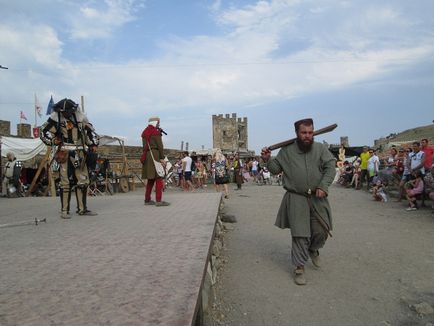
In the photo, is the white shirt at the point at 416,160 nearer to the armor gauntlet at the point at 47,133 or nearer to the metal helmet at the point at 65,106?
the metal helmet at the point at 65,106

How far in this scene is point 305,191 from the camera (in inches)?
168

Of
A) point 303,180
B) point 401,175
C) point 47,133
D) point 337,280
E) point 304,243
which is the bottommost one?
point 337,280

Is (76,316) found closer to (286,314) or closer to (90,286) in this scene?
(90,286)

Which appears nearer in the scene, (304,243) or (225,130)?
(304,243)

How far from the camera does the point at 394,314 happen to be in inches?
142

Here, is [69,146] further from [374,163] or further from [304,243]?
[374,163]

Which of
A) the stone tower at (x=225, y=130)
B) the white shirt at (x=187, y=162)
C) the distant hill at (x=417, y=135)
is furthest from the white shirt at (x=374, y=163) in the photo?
the stone tower at (x=225, y=130)

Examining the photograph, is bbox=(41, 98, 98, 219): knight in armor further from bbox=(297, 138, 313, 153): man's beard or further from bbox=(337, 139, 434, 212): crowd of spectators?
bbox=(337, 139, 434, 212): crowd of spectators

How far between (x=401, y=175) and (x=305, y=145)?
369 inches

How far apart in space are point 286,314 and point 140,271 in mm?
1543

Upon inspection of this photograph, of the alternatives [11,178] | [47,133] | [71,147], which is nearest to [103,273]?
[71,147]

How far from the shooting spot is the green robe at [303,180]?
4.24 meters

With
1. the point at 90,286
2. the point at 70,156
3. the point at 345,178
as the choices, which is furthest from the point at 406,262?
the point at 345,178

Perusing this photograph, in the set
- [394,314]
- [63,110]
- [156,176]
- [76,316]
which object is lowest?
[394,314]
